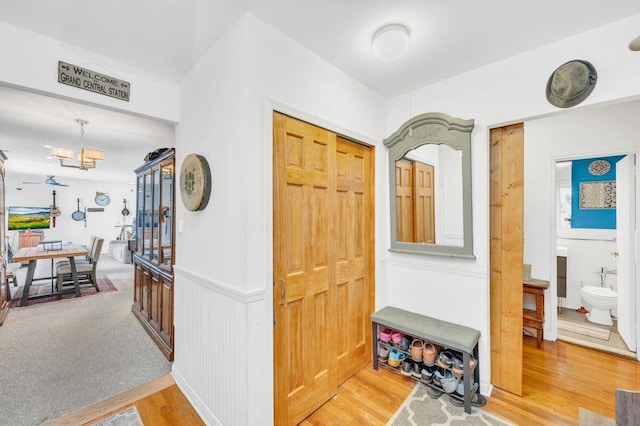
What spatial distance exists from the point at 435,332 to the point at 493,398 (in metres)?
0.64

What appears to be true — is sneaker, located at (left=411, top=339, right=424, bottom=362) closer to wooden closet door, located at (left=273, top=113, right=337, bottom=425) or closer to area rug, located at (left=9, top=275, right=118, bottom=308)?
wooden closet door, located at (left=273, top=113, right=337, bottom=425)

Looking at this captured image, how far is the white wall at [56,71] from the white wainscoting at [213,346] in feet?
4.41

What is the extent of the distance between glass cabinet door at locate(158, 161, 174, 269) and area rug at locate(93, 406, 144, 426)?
1177mm

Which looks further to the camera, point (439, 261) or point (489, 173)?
point (439, 261)

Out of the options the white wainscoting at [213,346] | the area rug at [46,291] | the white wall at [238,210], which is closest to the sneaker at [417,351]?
the white wall at [238,210]

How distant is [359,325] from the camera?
238 centimetres

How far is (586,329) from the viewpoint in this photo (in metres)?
3.04

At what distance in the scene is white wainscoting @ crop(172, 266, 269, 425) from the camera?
1.50m

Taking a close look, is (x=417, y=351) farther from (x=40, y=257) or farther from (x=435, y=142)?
(x=40, y=257)

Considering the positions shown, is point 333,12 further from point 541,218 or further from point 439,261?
point 541,218

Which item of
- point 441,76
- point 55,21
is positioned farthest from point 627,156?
point 55,21

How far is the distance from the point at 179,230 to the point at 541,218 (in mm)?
3857

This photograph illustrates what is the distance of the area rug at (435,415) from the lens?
177 centimetres

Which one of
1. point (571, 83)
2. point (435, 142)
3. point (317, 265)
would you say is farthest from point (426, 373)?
point (571, 83)
